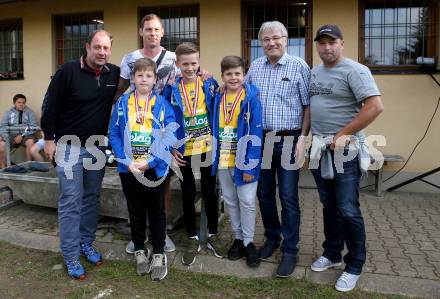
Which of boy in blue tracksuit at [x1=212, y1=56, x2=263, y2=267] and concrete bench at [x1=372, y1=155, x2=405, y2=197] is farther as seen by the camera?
concrete bench at [x1=372, y1=155, x2=405, y2=197]

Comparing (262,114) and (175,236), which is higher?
(262,114)

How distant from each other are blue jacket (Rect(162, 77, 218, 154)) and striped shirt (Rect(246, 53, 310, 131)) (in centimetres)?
44

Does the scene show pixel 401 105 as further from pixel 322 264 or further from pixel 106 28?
pixel 106 28

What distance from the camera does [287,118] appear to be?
3.54m

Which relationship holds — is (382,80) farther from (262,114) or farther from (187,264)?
(187,264)

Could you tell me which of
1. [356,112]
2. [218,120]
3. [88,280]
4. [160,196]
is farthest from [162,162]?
[356,112]

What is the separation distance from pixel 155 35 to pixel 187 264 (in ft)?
6.73

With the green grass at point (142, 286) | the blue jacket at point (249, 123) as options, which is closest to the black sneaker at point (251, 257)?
the green grass at point (142, 286)

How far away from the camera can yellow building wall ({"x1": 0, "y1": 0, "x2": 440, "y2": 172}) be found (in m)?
6.25

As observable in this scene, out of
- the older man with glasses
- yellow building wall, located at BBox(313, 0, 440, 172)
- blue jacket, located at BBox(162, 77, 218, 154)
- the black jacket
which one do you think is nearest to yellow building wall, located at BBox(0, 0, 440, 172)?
yellow building wall, located at BBox(313, 0, 440, 172)

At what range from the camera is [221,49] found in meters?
6.84

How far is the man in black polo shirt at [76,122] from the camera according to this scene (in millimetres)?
3568

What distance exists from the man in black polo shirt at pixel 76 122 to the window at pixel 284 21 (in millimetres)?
3442

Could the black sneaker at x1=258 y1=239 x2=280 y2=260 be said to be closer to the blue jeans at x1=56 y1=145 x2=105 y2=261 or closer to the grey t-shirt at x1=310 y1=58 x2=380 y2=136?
the grey t-shirt at x1=310 y1=58 x2=380 y2=136
